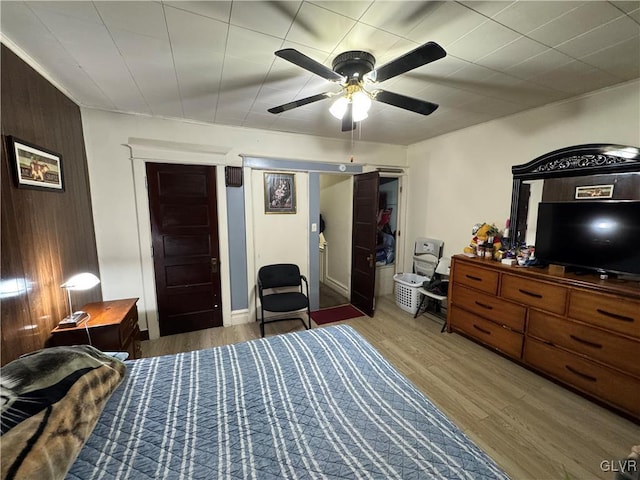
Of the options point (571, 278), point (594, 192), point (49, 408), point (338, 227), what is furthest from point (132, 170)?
point (594, 192)

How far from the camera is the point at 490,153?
290 cm

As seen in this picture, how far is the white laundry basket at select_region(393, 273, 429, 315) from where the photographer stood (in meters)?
3.46

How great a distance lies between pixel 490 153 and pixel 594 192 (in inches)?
40.2

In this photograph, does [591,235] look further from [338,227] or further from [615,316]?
[338,227]

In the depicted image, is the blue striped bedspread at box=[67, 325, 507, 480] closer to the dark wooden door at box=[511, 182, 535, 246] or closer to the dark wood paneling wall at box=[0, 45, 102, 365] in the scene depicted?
the dark wood paneling wall at box=[0, 45, 102, 365]

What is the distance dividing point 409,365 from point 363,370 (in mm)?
1215

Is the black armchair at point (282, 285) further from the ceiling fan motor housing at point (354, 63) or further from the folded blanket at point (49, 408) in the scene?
the ceiling fan motor housing at point (354, 63)

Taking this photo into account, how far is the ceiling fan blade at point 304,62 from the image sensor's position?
1.15 meters

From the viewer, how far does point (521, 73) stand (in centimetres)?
183

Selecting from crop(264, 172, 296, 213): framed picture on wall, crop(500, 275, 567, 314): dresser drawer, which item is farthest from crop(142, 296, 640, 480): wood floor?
crop(264, 172, 296, 213): framed picture on wall

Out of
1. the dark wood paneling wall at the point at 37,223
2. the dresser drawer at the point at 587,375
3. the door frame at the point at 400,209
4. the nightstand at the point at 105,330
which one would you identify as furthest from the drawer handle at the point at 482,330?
the dark wood paneling wall at the point at 37,223

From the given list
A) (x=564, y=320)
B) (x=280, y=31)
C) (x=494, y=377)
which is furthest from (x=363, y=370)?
(x=280, y=31)

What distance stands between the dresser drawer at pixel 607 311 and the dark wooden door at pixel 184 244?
344 centimetres

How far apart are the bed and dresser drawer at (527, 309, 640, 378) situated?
166 centimetres
